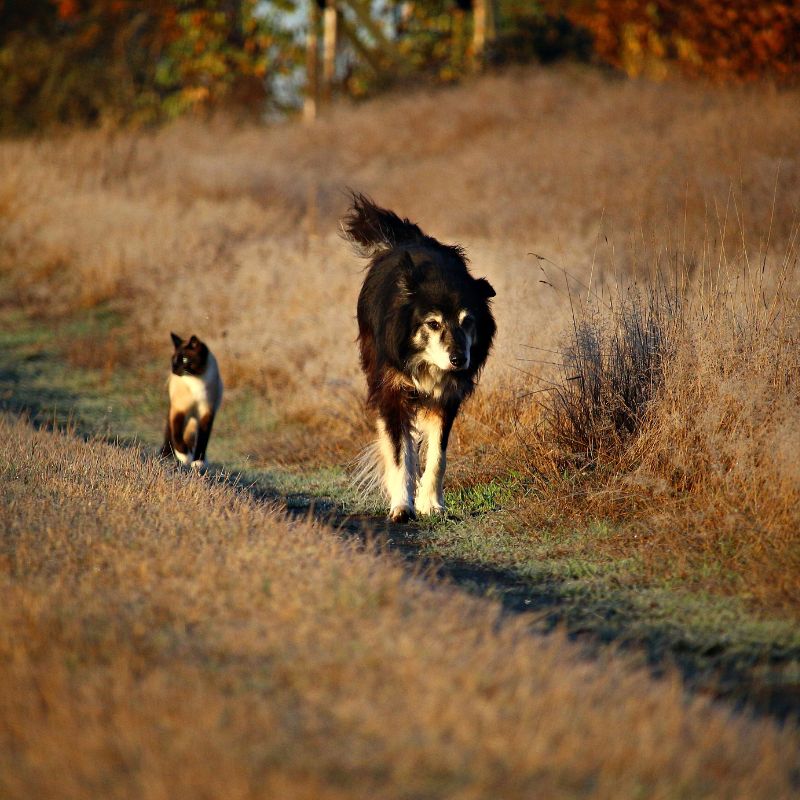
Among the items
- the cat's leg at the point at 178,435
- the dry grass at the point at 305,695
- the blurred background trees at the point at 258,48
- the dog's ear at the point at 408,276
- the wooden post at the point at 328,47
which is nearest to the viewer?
the dry grass at the point at 305,695

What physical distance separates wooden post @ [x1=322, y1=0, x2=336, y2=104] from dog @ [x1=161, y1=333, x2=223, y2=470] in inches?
826

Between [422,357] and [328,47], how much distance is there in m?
23.8

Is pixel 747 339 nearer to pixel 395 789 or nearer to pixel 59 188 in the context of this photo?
pixel 395 789

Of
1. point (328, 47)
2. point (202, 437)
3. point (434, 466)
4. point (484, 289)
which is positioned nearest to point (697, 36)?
point (328, 47)

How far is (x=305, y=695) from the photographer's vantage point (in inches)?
122

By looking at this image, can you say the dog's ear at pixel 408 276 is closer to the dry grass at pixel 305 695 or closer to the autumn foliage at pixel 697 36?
the dry grass at pixel 305 695

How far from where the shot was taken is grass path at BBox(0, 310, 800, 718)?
3975mm

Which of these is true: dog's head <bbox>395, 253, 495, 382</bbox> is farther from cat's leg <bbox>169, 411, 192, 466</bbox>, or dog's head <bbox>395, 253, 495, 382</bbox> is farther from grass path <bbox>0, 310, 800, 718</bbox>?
cat's leg <bbox>169, 411, 192, 466</bbox>

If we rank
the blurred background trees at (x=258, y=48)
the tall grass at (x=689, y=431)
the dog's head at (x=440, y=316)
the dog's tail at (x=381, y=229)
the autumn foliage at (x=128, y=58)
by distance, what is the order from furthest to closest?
the autumn foliage at (x=128, y=58) → the blurred background trees at (x=258, y=48) → the dog's tail at (x=381, y=229) → the dog's head at (x=440, y=316) → the tall grass at (x=689, y=431)

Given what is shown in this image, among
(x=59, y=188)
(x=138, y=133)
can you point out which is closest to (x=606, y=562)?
(x=59, y=188)

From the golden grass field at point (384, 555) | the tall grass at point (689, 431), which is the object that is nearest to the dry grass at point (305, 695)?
the golden grass field at point (384, 555)

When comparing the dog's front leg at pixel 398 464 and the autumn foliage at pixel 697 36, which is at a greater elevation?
the autumn foliage at pixel 697 36

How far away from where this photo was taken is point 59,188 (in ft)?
55.6

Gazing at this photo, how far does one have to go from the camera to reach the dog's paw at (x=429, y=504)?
20.8ft
